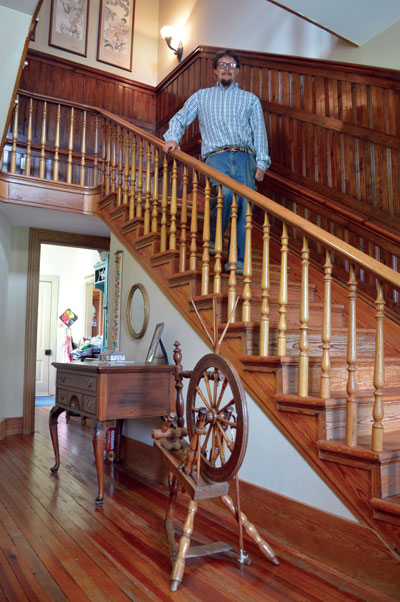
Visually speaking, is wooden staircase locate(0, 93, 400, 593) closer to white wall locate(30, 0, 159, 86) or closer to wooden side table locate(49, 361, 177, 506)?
wooden side table locate(49, 361, 177, 506)

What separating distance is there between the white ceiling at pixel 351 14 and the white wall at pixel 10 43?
1.67m

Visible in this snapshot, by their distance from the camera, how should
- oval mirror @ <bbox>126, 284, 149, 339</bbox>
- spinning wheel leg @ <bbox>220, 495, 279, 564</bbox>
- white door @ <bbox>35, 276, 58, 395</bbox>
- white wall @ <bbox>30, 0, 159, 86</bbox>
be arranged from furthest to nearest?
white door @ <bbox>35, 276, 58, 395</bbox> < white wall @ <bbox>30, 0, 159, 86</bbox> < oval mirror @ <bbox>126, 284, 149, 339</bbox> < spinning wheel leg @ <bbox>220, 495, 279, 564</bbox>

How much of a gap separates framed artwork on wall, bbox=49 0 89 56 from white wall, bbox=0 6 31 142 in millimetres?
3577

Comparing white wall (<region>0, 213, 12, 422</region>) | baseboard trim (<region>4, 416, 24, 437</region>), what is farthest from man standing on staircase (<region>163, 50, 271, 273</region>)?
baseboard trim (<region>4, 416, 24, 437</region>)

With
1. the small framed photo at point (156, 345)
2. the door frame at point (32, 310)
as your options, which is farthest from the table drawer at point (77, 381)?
the door frame at point (32, 310)

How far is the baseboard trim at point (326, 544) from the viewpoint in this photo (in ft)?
5.96

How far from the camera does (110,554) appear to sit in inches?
85.0

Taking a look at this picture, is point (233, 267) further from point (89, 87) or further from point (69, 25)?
point (69, 25)

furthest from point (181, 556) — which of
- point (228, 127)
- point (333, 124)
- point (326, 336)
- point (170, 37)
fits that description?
point (170, 37)

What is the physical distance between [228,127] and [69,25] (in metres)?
4.04

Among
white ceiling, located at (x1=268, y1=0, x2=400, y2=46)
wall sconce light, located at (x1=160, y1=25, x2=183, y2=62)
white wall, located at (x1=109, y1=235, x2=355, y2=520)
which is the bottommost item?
white wall, located at (x1=109, y1=235, x2=355, y2=520)

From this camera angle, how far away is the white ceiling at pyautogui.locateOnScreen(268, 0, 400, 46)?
309cm

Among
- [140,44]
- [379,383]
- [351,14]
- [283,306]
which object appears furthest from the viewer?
[140,44]

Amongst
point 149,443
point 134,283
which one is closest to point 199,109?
point 134,283
